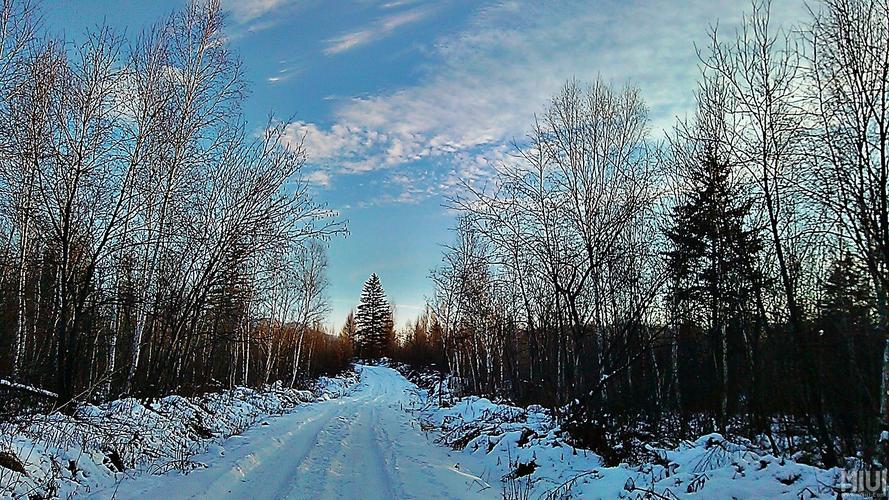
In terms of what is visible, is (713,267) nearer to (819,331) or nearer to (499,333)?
(819,331)

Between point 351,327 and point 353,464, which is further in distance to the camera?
point 351,327

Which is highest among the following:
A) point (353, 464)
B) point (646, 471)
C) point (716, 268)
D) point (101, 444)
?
point (716, 268)

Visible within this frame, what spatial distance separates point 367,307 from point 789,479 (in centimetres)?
8174

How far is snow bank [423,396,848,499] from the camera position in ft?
19.0

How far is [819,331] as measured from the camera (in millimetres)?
10289

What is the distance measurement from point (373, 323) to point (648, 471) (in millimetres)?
78942

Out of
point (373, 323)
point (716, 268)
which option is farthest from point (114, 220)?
point (373, 323)

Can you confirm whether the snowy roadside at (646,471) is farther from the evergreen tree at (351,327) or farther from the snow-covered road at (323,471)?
the evergreen tree at (351,327)

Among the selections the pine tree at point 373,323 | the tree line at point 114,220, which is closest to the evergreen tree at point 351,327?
the pine tree at point 373,323

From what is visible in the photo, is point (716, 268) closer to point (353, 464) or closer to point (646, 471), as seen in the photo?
point (646, 471)

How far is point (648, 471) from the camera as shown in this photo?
7398 millimetres

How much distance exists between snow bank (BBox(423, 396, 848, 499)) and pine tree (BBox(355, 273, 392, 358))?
240 feet

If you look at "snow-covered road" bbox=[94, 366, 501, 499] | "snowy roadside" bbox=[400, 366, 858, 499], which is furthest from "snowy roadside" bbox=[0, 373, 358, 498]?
"snowy roadside" bbox=[400, 366, 858, 499]

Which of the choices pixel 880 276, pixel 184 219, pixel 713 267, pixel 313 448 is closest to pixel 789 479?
pixel 880 276
